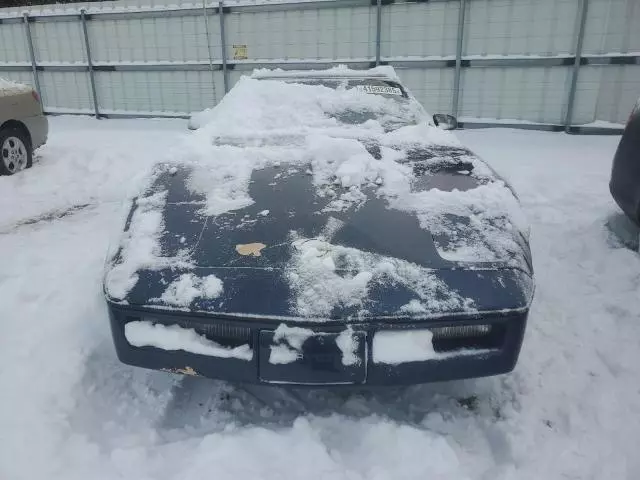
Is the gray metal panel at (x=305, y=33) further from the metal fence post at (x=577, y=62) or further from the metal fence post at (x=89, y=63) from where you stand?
the metal fence post at (x=577, y=62)

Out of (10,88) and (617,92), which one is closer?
(10,88)

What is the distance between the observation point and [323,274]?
194 cm

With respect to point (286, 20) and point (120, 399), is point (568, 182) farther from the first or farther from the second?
point (286, 20)

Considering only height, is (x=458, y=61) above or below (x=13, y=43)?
below

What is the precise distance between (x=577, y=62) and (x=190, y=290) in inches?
304

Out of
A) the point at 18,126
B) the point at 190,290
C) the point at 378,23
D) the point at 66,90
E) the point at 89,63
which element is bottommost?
the point at 66,90

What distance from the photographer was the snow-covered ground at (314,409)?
1849mm

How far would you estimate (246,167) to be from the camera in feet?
8.87

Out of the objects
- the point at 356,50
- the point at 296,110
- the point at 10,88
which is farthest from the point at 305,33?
the point at 296,110

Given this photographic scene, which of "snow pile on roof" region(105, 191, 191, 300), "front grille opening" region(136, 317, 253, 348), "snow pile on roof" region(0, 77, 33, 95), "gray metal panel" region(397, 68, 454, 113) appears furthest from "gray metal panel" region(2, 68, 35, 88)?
"front grille opening" region(136, 317, 253, 348)

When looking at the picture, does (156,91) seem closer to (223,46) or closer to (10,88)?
(223,46)

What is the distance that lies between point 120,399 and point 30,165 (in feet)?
17.0

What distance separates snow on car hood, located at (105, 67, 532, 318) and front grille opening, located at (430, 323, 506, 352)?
0.11 meters

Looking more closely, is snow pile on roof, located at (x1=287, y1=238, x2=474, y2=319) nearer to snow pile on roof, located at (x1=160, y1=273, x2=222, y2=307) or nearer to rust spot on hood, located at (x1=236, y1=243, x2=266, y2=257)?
rust spot on hood, located at (x1=236, y1=243, x2=266, y2=257)
